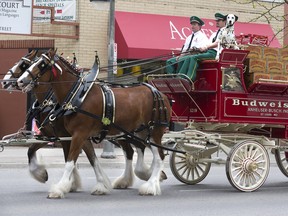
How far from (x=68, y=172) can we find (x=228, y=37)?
12.7ft

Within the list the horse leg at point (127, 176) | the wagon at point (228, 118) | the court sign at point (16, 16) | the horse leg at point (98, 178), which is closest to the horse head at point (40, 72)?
the horse leg at point (98, 178)

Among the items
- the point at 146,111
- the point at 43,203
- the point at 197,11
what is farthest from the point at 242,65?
the point at 197,11

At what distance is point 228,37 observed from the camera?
11.9 metres

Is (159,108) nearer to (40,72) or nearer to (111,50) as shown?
(40,72)

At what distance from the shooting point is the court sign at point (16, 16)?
66.6 feet

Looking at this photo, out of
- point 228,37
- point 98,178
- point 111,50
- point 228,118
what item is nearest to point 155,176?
point 98,178

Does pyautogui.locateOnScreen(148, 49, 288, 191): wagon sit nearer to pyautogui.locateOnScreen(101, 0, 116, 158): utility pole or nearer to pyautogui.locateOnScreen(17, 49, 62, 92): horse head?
pyautogui.locateOnScreen(17, 49, 62, 92): horse head

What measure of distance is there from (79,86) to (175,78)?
1.85 m

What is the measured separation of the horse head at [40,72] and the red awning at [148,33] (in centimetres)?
1017

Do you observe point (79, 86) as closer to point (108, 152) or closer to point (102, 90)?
point (102, 90)

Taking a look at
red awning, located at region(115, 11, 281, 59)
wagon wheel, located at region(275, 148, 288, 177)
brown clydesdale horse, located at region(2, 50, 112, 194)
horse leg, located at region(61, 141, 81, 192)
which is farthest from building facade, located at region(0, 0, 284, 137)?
horse leg, located at region(61, 141, 81, 192)

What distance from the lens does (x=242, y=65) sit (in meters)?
11.8

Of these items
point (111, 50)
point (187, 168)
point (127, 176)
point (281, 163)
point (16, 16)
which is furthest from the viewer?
point (16, 16)

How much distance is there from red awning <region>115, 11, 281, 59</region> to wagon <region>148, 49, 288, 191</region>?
850 cm
